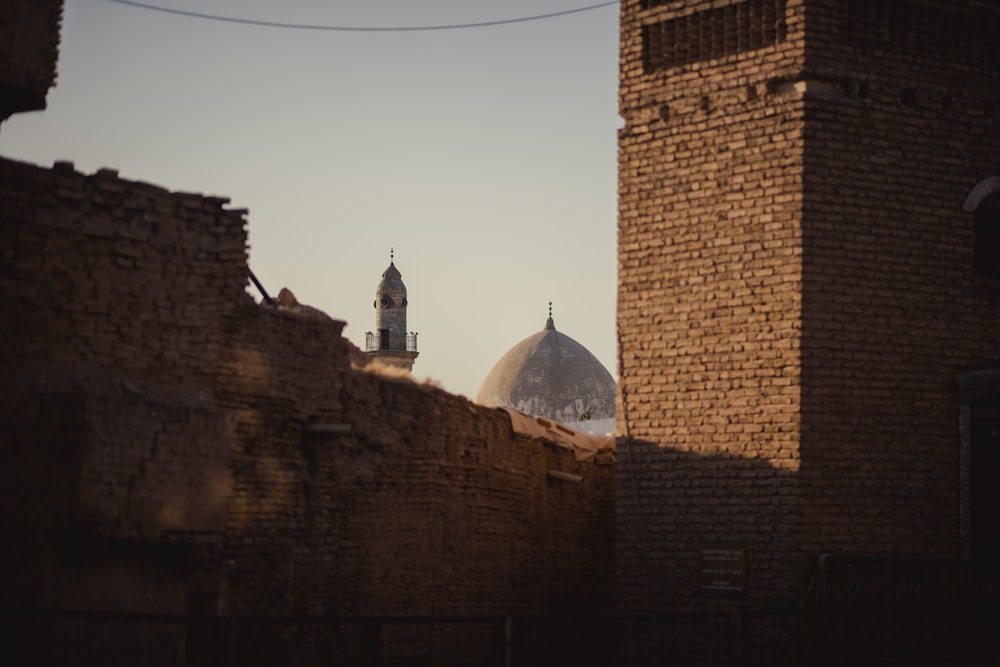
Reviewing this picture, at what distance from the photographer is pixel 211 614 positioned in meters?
12.9

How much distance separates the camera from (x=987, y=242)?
55.1 ft

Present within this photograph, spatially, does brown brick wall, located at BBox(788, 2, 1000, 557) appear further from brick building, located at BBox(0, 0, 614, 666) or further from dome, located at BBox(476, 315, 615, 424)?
dome, located at BBox(476, 315, 615, 424)

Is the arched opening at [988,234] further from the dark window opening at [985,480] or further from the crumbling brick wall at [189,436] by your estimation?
the crumbling brick wall at [189,436]

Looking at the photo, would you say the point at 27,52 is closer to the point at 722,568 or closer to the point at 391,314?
the point at 722,568

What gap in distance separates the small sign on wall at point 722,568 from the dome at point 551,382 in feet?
108

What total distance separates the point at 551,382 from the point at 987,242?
3376cm

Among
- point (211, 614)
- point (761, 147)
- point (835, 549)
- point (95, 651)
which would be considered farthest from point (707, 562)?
point (95, 651)

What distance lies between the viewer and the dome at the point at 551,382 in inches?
1956

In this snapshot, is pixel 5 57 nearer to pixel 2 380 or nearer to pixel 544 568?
pixel 2 380

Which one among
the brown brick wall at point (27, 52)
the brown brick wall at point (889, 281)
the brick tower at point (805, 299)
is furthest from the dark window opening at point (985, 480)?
the brown brick wall at point (27, 52)

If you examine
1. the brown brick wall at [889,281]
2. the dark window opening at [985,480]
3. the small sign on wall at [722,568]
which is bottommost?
the small sign on wall at [722,568]

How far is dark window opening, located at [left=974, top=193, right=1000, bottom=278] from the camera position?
1669 centimetres

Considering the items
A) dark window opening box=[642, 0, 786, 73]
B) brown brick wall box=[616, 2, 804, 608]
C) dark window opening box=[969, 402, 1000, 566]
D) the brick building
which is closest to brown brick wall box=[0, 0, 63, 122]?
the brick building

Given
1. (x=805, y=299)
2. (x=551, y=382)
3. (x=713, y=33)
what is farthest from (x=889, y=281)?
(x=551, y=382)
